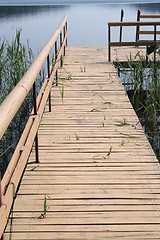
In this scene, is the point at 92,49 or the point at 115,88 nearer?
the point at 115,88

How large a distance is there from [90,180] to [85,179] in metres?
0.04

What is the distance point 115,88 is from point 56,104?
0.94 metres

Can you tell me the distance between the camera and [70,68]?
6418 mm

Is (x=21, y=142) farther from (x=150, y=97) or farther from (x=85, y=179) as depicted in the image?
(x=150, y=97)

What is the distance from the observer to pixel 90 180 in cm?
279

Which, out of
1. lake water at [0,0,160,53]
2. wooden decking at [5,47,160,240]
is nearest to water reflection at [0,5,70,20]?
lake water at [0,0,160,53]

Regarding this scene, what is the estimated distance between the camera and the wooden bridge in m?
2.25

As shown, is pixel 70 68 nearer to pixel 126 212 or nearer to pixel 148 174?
pixel 148 174

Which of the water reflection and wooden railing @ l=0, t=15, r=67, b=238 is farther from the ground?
the water reflection

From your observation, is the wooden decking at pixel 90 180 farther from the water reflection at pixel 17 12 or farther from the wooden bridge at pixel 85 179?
the water reflection at pixel 17 12

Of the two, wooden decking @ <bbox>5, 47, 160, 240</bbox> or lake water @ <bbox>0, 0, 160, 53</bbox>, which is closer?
wooden decking @ <bbox>5, 47, 160, 240</bbox>

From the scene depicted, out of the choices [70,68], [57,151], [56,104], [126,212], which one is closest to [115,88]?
[56,104]

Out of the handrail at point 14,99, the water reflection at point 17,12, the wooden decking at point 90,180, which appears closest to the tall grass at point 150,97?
the wooden decking at point 90,180

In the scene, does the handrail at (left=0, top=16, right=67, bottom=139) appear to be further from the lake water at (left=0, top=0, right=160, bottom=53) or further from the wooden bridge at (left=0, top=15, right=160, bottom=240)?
the lake water at (left=0, top=0, right=160, bottom=53)
